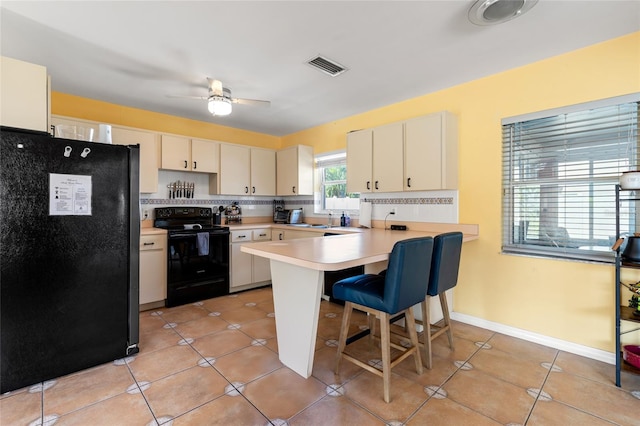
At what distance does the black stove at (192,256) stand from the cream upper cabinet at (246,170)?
2.16 ft

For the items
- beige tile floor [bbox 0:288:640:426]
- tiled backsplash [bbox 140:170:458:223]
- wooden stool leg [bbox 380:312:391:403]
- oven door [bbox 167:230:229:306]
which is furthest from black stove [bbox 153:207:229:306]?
wooden stool leg [bbox 380:312:391:403]

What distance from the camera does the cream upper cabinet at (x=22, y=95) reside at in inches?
77.0

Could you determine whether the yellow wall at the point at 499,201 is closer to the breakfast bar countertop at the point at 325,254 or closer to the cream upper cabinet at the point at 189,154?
the breakfast bar countertop at the point at 325,254

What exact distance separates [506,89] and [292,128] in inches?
118

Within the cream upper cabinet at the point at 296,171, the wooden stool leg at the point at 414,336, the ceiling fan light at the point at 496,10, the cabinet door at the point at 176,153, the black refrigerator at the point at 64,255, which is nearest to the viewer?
the ceiling fan light at the point at 496,10

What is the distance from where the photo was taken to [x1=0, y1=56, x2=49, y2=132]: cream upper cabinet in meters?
1.96

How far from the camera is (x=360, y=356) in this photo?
2328mm

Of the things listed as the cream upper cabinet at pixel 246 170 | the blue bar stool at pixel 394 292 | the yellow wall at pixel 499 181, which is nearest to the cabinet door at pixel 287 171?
the cream upper cabinet at pixel 246 170

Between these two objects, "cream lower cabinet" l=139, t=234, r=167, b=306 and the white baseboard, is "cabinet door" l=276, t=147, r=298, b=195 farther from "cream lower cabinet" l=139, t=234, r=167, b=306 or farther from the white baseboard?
the white baseboard

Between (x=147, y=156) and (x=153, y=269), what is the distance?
1378 millimetres

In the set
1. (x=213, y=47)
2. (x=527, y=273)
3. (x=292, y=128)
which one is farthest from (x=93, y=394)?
(x=292, y=128)

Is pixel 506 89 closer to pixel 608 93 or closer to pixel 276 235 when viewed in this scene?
pixel 608 93

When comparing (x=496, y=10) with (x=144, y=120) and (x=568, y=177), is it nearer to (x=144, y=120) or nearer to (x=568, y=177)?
(x=568, y=177)

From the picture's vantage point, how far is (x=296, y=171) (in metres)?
4.52
